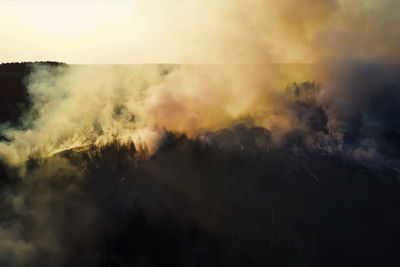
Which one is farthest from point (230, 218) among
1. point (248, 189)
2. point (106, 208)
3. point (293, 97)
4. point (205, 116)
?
point (293, 97)

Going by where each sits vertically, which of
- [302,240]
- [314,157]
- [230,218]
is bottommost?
[302,240]

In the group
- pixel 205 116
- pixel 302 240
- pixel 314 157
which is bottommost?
pixel 302 240

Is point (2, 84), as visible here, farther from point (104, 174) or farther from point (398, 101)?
point (398, 101)

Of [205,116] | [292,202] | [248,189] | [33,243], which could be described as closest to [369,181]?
[292,202]

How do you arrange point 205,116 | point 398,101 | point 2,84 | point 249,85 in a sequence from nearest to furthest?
point 398,101 → point 205,116 → point 249,85 → point 2,84

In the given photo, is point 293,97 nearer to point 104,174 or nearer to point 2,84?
point 104,174

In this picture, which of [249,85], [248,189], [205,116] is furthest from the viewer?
[249,85]

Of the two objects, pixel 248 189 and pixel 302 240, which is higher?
pixel 248 189

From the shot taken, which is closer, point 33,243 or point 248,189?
point 33,243

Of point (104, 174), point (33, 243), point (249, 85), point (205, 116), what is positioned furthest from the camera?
point (249, 85)
